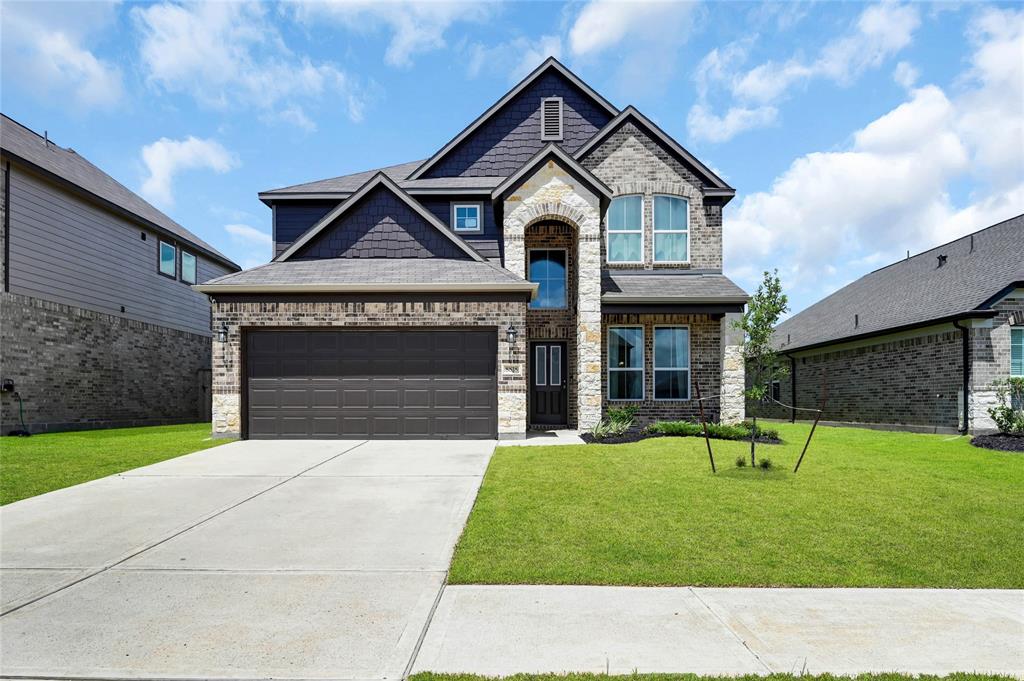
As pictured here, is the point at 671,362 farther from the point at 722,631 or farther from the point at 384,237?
the point at 722,631

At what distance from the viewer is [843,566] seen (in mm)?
5086

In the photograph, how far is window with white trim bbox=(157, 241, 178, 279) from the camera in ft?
69.8

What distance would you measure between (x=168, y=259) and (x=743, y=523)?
22.5 m

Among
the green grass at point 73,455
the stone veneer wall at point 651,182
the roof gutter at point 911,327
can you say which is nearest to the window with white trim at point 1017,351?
the roof gutter at point 911,327

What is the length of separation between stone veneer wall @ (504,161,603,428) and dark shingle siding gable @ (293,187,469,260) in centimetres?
152

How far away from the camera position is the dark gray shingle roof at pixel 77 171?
16047mm

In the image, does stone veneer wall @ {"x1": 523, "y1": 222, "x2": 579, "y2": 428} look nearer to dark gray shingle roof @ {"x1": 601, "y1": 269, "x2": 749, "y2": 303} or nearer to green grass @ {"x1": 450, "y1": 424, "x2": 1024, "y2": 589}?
dark gray shingle roof @ {"x1": 601, "y1": 269, "x2": 749, "y2": 303}

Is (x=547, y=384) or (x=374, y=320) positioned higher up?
(x=374, y=320)

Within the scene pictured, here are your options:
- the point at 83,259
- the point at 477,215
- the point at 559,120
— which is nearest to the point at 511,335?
the point at 477,215

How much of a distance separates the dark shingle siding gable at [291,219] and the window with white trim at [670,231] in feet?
33.4

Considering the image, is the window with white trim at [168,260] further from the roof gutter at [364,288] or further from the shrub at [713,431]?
the shrub at [713,431]

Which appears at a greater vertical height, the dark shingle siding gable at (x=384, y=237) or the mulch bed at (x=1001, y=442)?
the dark shingle siding gable at (x=384, y=237)

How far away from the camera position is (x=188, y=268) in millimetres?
23078

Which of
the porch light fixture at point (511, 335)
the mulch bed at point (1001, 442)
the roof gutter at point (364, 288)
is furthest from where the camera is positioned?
the porch light fixture at point (511, 335)
